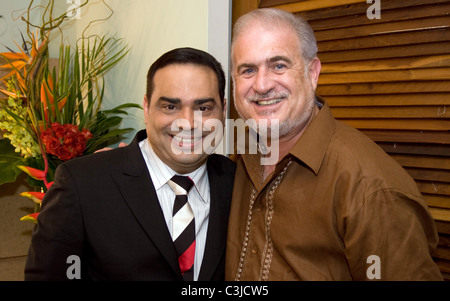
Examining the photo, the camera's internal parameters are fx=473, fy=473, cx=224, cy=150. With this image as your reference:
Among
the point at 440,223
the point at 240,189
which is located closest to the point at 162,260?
the point at 240,189

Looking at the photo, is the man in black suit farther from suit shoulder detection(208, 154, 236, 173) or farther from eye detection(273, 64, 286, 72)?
eye detection(273, 64, 286, 72)

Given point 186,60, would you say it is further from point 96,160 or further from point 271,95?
point 96,160

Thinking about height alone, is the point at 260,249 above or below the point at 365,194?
below

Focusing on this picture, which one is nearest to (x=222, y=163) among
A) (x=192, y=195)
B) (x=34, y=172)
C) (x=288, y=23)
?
(x=192, y=195)

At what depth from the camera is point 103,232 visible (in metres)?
1.35

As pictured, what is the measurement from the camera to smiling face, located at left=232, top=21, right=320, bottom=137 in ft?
4.20

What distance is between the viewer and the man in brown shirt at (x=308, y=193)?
108cm

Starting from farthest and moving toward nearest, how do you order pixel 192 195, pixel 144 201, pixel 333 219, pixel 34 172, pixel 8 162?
pixel 8 162, pixel 34 172, pixel 192 195, pixel 144 201, pixel 333 219

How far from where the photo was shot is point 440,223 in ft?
4.58

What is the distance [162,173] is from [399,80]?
0.78 meters
